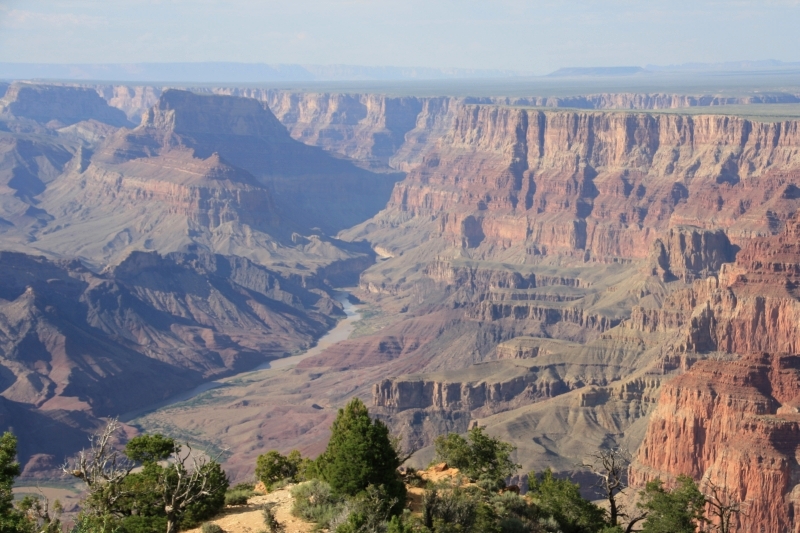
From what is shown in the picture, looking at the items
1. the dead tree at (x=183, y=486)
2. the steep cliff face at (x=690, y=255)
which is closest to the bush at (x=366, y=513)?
the dead tree at (x=183, y=486)

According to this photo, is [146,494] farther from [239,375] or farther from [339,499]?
[239,375]

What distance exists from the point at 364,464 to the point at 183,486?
6717 millimetres

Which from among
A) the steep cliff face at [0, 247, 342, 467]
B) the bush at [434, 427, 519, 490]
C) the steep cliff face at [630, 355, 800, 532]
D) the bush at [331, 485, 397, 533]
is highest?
the bush at [331, 485, 397, 533]

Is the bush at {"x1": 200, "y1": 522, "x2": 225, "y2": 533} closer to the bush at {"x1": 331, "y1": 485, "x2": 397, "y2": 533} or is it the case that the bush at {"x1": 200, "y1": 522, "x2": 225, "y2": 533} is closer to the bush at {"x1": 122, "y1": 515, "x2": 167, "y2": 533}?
the bush at {"x1": 122, "y1": 515, "x2": 167, "y2": 533}

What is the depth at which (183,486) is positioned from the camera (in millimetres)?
43062

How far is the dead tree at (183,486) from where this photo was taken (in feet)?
131

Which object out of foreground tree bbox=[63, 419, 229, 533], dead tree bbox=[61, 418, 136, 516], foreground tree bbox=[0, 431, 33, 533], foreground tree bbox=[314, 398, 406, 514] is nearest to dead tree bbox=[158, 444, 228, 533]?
foreground tree bbox=[63, 419, 229, 533]

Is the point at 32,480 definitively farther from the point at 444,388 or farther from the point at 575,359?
the point at 575,359

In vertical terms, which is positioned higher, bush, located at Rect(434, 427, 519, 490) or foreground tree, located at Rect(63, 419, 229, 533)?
foreground tree, located at Rect(63, 419, 229, 533)

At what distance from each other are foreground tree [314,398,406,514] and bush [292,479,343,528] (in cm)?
39

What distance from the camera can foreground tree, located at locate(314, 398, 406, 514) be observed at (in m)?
43.0

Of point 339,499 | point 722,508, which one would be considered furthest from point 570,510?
point 339,499

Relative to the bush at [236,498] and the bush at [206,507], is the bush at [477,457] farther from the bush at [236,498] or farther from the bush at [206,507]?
the bush at [206,507]

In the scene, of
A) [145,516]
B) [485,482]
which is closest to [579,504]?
[485,482]
